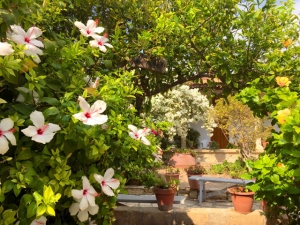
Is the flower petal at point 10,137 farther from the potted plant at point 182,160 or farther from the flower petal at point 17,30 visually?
the potted plant at point 182,160

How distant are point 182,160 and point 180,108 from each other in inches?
75.1

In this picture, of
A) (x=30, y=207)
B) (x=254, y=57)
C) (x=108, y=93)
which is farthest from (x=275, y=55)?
(x=30, y=207)

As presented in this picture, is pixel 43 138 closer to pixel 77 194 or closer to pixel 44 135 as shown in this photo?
pixel 44 135

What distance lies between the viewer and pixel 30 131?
1124 millimetres

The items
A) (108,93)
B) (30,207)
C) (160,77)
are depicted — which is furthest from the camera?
(160,77)

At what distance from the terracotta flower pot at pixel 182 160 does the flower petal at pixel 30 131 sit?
9516 mm

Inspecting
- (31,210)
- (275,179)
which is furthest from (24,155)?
(275,179)

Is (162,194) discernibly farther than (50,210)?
Yes

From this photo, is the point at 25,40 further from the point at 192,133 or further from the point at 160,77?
the point at 192,133

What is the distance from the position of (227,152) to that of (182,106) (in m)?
2.23

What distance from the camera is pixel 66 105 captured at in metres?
1.23

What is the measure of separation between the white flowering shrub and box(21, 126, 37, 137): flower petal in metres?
9.96

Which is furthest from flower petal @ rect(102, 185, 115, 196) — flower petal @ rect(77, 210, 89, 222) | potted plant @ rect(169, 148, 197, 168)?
potted plant @ rect(169, 148, 197, 168)

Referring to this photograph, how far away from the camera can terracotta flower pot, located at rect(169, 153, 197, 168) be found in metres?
10.5
